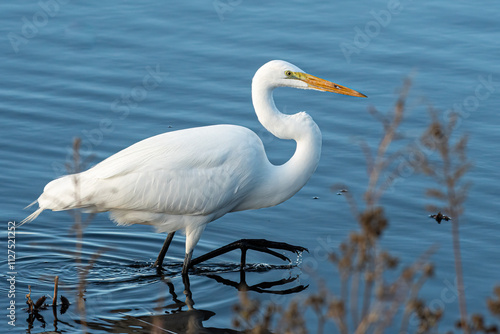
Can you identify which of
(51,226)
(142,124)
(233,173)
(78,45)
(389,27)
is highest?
(389,27)

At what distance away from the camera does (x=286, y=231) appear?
7367mm

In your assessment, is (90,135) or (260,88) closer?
(260,88)

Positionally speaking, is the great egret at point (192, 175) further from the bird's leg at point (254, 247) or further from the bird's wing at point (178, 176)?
the bird's leg at point (254, 247)

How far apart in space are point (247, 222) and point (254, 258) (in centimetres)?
68

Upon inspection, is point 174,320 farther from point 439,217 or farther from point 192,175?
point 439,217

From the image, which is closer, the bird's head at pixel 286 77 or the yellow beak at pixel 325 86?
the bird's head at pixel 286 77

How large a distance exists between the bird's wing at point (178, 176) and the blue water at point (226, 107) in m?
0.66

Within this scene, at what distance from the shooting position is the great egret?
6352 mm

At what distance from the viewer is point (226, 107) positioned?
945 cm

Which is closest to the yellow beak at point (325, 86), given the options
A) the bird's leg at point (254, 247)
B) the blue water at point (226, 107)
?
the blue water at point (226, 107)

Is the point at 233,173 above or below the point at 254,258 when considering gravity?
above

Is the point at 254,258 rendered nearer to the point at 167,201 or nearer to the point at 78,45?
the point at 167,201

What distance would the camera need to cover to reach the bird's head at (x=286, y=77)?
21.6 ft

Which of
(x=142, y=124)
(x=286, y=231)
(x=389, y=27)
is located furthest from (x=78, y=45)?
(x=286, y=231)
